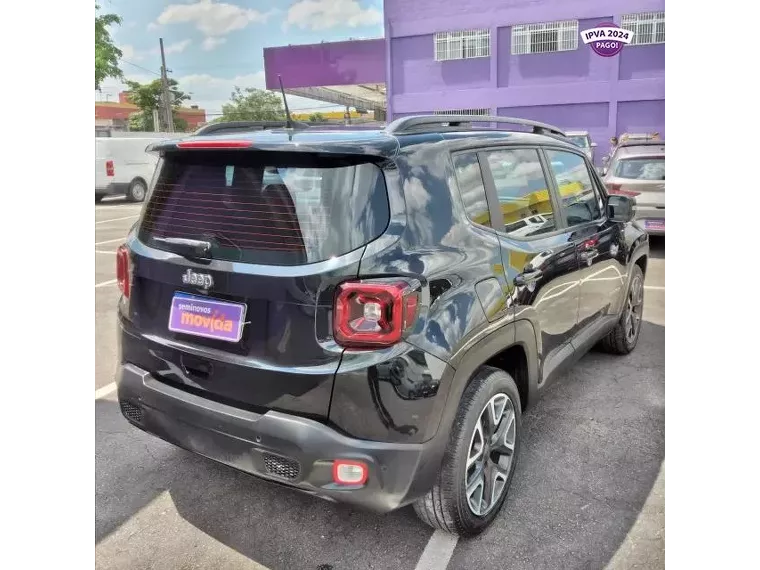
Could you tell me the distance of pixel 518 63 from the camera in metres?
21.3

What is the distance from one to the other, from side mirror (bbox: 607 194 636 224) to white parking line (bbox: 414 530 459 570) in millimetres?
2579

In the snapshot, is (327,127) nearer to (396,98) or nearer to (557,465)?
(557,465)

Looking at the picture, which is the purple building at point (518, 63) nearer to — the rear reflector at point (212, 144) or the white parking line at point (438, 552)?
the rear reflector at point (212, 144)

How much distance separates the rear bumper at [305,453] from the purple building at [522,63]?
804 inches

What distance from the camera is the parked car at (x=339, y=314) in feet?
6.68

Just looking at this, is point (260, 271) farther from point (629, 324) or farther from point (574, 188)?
point (629, 324)

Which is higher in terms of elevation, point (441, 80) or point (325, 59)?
point (325, 59)

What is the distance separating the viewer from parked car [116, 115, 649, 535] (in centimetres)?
204

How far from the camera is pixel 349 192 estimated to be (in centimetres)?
210

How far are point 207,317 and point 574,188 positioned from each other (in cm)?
250

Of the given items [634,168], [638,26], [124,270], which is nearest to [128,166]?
[634,168]

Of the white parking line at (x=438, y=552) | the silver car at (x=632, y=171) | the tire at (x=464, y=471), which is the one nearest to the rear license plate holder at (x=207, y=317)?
the tire at (x=464, y=471)

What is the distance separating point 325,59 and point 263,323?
25.3 metres
